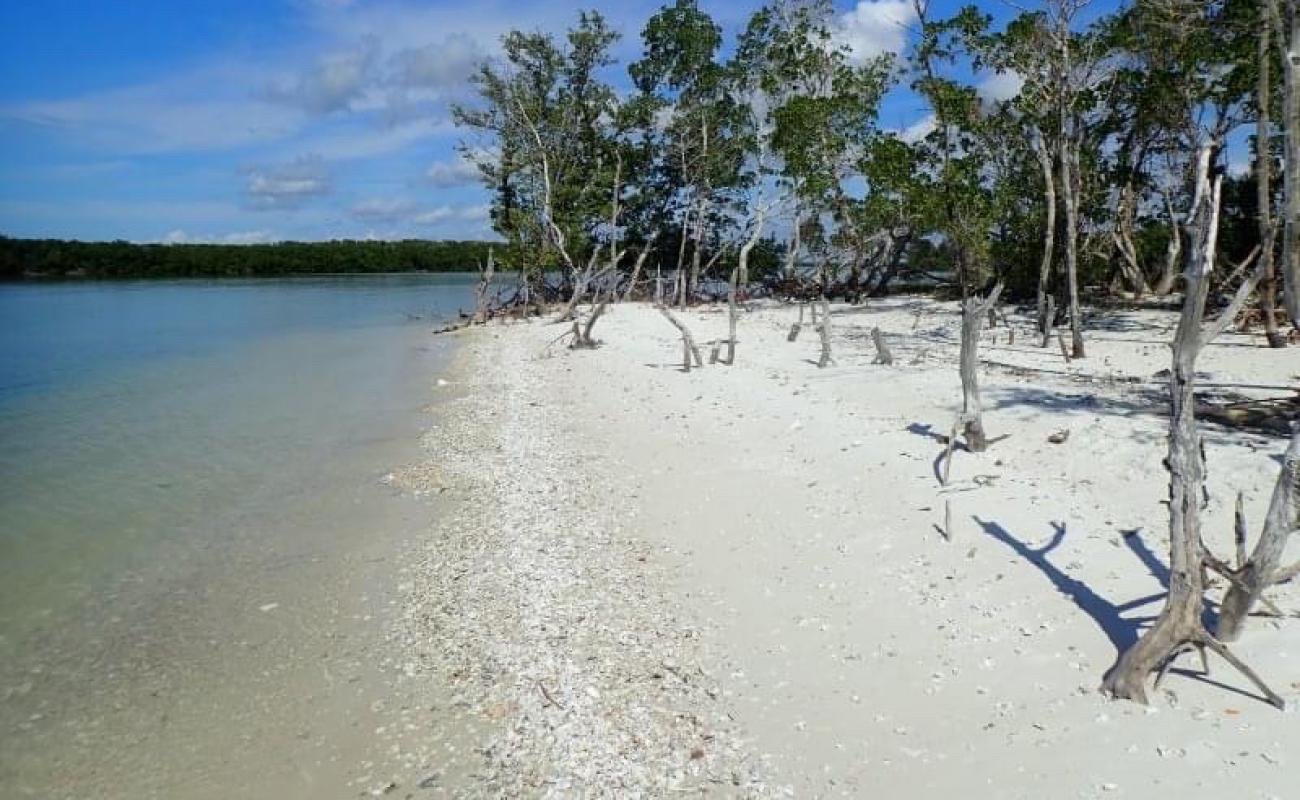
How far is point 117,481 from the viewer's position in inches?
446

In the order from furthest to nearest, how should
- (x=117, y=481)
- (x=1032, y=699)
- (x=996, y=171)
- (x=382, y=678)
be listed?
(x=996, y=171) → (x=117, y=481) → (x=382, y=678) → (x=1032, y=699)

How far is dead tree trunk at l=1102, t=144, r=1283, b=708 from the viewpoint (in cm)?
418

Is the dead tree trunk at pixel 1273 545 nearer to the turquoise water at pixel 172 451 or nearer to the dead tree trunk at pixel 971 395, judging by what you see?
the dead tree trunk at pixel 971 395

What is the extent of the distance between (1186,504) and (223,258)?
394 feet

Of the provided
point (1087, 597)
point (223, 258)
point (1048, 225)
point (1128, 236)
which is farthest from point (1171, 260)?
point (223, 258)

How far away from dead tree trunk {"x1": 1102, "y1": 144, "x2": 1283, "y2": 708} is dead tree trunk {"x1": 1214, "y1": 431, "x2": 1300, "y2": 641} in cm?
32

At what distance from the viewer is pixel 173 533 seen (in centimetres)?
908

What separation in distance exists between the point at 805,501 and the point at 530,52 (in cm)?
2863

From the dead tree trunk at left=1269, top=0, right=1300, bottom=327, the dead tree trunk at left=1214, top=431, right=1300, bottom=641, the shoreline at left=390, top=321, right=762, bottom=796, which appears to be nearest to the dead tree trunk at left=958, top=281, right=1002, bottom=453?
the dead tree trunk at left=1269, top=0, right=1300, bottom=327

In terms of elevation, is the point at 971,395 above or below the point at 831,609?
above

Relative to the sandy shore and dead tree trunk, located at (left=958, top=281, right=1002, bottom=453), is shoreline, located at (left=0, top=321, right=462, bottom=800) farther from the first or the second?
dead tree trunk, located at (left=958, top=281, right=1002, bottom=453)

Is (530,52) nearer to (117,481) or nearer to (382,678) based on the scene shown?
(117,481)

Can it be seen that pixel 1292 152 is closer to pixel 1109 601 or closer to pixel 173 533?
pixel 1109 601

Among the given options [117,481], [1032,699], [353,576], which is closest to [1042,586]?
[1032,699]
